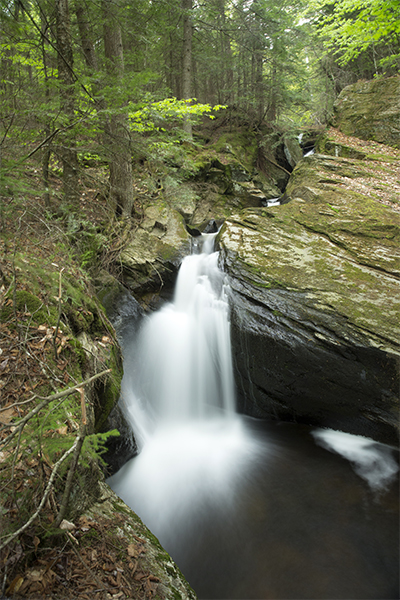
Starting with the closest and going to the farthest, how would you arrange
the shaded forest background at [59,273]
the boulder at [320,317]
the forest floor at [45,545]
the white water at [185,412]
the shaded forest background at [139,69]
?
the forest floor at [45,545]
the shaded forest background at [59,273]
the shaded forest background at [139,69]
the white water at [185,412]
the boulder at [320,317]

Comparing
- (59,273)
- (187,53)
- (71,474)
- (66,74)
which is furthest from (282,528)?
(187,53)

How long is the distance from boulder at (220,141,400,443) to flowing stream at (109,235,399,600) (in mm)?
435

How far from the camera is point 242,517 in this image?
13.3 feet

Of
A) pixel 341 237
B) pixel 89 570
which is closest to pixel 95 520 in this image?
pixel 89 570

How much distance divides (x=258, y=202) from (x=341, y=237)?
20.7 feet

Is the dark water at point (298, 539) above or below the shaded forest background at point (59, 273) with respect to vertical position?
below

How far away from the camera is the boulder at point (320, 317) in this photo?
15.9ft

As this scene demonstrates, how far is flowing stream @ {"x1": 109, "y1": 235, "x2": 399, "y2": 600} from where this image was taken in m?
3.42

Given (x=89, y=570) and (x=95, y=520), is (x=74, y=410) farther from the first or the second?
(x=89, y=570)

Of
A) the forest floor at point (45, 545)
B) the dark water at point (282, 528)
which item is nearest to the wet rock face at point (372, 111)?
the dark water at point (282, 528)

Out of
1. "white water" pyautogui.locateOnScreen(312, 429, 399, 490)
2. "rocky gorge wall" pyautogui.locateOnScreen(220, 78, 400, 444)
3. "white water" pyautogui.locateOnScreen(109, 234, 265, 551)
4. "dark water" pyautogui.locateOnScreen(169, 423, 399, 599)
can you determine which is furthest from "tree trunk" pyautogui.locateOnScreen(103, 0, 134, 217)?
"white water" pyautogui.locateOnScreen(312, 429, 399, 490)

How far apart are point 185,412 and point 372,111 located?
12.9 m

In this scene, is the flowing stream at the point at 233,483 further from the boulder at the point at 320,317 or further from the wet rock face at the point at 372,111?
the wet rock face at the point at 372,111

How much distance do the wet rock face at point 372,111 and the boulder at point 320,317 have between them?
5.68 meters
